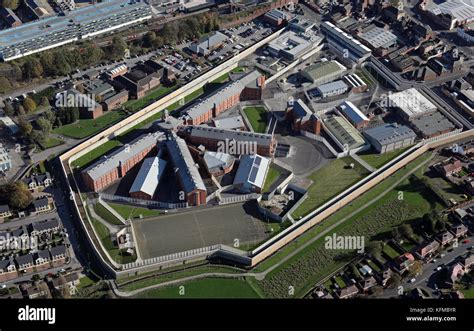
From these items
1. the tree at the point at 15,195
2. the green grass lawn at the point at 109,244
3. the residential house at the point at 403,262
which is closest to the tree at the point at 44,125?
the tree at the point at 15,195

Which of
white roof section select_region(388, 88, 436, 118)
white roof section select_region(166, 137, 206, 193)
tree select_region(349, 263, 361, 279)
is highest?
white roof section select_region(166, 137, 206, 193)

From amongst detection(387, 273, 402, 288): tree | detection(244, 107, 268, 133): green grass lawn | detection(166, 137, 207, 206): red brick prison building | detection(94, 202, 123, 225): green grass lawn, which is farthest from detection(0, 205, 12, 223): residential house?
detection(387, 273, 402, 288): tree

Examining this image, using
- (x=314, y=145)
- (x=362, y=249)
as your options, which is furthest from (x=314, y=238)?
(x=314, y=145)

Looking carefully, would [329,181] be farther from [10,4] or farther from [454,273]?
[10,4]

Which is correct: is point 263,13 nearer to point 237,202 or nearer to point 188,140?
point 188,140

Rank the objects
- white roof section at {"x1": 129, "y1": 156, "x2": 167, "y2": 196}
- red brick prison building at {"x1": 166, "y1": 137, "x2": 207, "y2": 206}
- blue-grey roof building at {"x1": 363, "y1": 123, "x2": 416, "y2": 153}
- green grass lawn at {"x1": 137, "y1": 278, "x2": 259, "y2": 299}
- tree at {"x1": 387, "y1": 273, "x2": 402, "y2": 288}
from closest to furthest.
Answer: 1. green grass lawn at {"x1": 137, "y1": 278, "x2": 259, "y2": 299}
2. tree at {"x1": 387, "y1": 273, "x2": 402, "y2": 288}
3. red brick prison building at {"x1": 166, "y1": 137, "x2": 207, "y2": 206}
4. white roof section at {"x1": 129, "y1": 156, "x2": 167, "y2": 196}
5. blue-grey roof building at {"x1": 363, "y1": 123, "x2": 416, "y2": 153}

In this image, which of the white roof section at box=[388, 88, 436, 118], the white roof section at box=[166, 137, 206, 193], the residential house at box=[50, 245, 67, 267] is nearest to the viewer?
the residential house at box=[50, 245, 67, 267]

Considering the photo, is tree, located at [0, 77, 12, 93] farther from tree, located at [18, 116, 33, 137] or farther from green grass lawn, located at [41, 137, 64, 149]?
green grass lawn, located at [41, 137, 64, 149]

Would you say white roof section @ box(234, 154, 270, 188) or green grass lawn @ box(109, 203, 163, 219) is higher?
white roof section @ box(234, 154, 270, 188)
